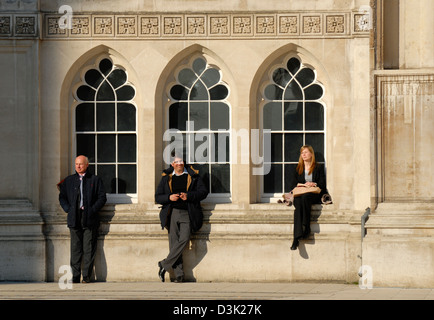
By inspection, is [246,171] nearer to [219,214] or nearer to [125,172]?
[219,214]

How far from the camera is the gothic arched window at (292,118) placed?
62.7ft

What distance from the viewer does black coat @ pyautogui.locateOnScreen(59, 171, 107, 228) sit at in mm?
18562

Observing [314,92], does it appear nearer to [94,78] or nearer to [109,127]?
[109,127]

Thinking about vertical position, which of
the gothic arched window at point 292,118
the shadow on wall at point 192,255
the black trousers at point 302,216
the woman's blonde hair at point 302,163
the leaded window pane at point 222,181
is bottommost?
the shadow on wall at point 192,255

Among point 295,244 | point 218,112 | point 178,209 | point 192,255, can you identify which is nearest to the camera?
point 295,244

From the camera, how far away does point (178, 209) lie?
18.6m

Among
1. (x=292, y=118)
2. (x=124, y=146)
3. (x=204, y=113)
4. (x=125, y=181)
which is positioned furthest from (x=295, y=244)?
(x=124, y=146)

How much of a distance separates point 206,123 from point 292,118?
1456 millimetres

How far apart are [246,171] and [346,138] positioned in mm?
1752

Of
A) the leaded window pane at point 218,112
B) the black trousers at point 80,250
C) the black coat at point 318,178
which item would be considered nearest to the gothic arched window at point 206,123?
the leaded window pane at point 218,112

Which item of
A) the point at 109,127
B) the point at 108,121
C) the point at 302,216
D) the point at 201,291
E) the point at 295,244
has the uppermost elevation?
the point at 108,121

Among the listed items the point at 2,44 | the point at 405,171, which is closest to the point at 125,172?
the point at 2,44

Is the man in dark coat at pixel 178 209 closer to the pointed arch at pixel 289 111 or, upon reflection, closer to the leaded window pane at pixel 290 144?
the pointed arch at pixel 289 111

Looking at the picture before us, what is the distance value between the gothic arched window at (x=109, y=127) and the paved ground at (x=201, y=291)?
1.94 meters
